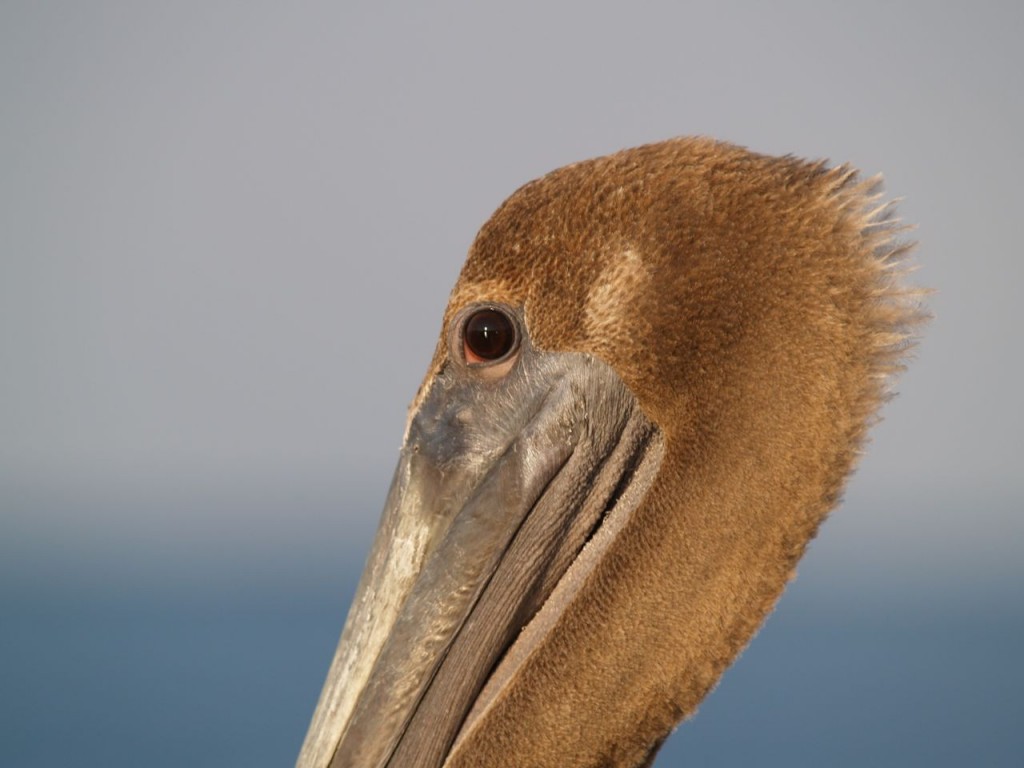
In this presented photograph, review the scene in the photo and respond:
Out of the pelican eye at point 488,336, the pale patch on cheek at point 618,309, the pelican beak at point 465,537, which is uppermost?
the pale patch on cheek at point 618,309

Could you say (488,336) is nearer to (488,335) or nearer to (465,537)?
(488,335)

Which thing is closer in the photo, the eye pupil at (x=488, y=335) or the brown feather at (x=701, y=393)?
the brown feather at (x=701, y=393)

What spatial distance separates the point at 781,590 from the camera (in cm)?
351

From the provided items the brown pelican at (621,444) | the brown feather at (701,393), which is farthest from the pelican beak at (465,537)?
the brown feather at (701,393)

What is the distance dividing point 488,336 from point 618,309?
1.29 ft

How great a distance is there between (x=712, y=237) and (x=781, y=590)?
0.98m

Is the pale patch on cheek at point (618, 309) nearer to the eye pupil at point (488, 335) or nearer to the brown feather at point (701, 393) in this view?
the brown feather at point (701, 393)

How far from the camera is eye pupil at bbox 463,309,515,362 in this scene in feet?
12.0

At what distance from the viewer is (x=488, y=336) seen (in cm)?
366

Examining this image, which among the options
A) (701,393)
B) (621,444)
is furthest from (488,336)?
(701,393)

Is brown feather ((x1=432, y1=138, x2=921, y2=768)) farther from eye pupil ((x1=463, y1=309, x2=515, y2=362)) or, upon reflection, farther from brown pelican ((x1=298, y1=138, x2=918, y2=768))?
eye pupil ((x1=463, y1=309, x2=515, y2=362))

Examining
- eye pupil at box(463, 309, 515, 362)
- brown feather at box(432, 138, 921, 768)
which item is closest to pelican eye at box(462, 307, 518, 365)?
eye pupil at box(463, 309, 515, 362)

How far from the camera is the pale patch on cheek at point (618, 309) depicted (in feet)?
11.4

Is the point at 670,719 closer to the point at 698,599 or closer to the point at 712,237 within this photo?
the point at 698,599
